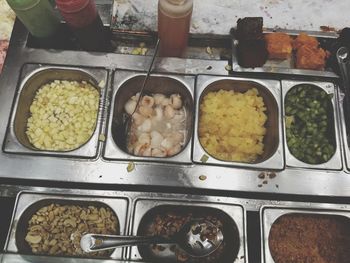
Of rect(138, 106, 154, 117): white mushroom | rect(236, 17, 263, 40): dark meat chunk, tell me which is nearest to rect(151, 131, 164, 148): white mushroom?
rect(138, 106, 154, 117): white mushroom

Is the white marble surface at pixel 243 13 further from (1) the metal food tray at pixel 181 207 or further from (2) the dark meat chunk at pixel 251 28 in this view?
(1) the metal food tray at pixel 181 207

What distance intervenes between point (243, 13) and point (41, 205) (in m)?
1.75

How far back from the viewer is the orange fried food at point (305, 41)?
233 cm

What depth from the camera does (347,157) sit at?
214 cm

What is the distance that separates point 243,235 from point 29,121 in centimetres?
139

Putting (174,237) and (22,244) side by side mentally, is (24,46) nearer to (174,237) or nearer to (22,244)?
(22,244)

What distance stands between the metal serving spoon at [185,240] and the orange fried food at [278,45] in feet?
3.58

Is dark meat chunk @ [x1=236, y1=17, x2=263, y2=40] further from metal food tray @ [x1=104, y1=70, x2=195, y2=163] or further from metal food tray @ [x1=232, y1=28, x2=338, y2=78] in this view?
metal food tray @ [x1=104, y1=70, x2=195, y2=163]

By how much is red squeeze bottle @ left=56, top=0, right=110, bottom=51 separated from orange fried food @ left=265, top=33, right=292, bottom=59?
3.31 ft

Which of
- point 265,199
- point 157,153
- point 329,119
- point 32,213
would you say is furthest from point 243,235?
point 32,213

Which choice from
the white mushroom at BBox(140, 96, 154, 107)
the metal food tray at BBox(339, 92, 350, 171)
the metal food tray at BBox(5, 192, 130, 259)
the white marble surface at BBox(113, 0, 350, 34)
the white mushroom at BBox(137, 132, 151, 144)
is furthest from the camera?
the white marble surface at BBox(113, 0, 350, 34)

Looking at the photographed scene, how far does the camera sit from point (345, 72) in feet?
7.43

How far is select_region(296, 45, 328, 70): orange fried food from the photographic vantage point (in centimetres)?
230

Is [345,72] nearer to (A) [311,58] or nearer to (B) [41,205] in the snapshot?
(A) [311,58]
